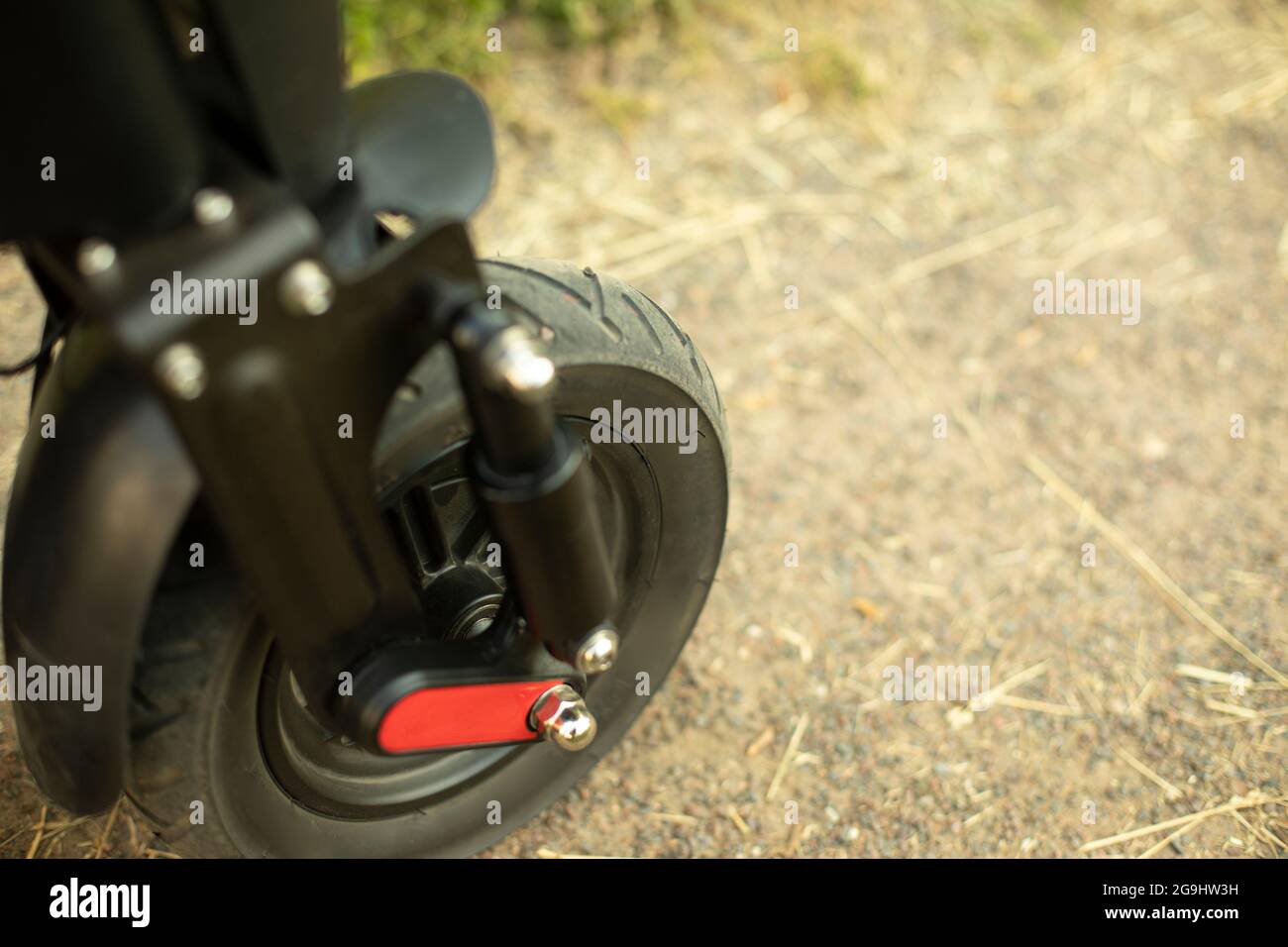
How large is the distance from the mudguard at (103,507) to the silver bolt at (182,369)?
118 millimetres

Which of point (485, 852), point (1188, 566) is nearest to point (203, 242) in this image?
point (485, 852)

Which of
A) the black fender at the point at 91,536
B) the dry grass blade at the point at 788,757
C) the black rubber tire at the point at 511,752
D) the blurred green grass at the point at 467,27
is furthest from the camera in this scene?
the blurred green grass at the point at 467,27

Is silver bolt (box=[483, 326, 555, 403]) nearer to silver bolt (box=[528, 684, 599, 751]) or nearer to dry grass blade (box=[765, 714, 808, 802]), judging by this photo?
silver bolt (box=[528, 684, 599, 751])

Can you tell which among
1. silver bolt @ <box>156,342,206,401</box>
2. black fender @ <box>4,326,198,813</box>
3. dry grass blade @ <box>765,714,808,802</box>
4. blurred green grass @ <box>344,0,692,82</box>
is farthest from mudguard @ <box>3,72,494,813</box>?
blurred green grass @ <box>344,0,692,82</box>

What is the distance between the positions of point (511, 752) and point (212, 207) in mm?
852

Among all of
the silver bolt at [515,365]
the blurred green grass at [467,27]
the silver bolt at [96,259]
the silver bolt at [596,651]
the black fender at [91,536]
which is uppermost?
the blurred green grass at [467,27]

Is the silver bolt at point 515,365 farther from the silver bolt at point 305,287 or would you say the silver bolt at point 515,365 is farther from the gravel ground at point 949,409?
the gravel ground at point 949,409

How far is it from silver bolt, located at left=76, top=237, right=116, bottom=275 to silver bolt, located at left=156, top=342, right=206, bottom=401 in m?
0.09

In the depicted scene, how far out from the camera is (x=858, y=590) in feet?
6.75

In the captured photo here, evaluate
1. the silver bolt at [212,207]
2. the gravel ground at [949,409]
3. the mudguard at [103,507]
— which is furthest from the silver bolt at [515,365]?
the gravel ground at [949,409]

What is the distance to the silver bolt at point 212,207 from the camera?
999 millimetres

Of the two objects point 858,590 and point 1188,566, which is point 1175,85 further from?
point 858,590

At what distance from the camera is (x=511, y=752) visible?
62.8 inches

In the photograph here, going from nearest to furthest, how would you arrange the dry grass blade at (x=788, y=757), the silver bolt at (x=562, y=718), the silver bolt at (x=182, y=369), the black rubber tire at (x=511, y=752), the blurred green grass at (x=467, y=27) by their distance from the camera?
the silver bolt at (x=182, y=369) → the black rubber tire at (x=511, y=752) → the silver bolt at (x=562, y=718) → the dry grass blade at (x=788, y=757) → the blurred green grass at (x=467, y=27)
